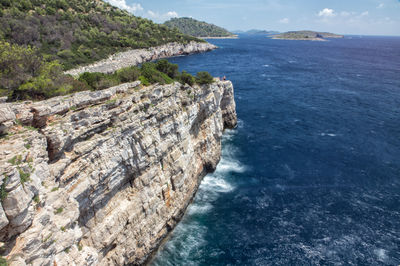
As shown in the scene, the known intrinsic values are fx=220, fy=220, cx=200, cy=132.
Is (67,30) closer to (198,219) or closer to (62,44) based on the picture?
(62,44)

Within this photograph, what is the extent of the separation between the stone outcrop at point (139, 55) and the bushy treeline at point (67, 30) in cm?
358

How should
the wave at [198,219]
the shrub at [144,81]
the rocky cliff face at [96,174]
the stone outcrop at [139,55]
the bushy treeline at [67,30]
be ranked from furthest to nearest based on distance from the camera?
1. the bushy treeline at [67,30]
2. the stone outcrop at [139,55]
3. the shrub at [144,81]
4. the wave at [198,219]
5. the rocky cliff face at [96,174]

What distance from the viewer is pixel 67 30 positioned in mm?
95562

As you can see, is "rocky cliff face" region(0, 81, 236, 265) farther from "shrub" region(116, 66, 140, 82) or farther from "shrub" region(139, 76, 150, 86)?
"shrub" region(116, 66, 140, 82)

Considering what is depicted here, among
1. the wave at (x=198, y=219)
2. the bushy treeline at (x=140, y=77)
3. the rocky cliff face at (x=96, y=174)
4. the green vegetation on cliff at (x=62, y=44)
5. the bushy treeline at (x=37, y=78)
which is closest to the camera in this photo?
the rocky cliff face at (x=96, y=174)

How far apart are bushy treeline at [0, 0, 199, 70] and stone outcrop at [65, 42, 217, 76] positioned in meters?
3.58

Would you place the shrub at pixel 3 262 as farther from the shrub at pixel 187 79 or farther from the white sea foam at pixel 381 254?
the white sea foam at pixel 381 254

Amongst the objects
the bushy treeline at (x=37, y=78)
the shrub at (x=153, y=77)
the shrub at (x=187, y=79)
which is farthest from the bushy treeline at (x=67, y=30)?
the shrub at (x=187, y=79)

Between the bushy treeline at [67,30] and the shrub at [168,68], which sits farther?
the bushy treeline at [67,30]

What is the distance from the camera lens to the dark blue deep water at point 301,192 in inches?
1039

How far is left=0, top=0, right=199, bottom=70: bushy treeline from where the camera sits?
7269cm

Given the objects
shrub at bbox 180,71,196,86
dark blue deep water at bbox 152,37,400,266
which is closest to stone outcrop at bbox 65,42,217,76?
shrub at bbox 180,71,196,86

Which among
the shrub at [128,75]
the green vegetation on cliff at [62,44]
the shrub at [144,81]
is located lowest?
the shrub at [144,81]

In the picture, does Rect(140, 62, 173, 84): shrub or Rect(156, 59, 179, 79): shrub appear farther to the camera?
Rect(156, 59, 179, 79): shrub
